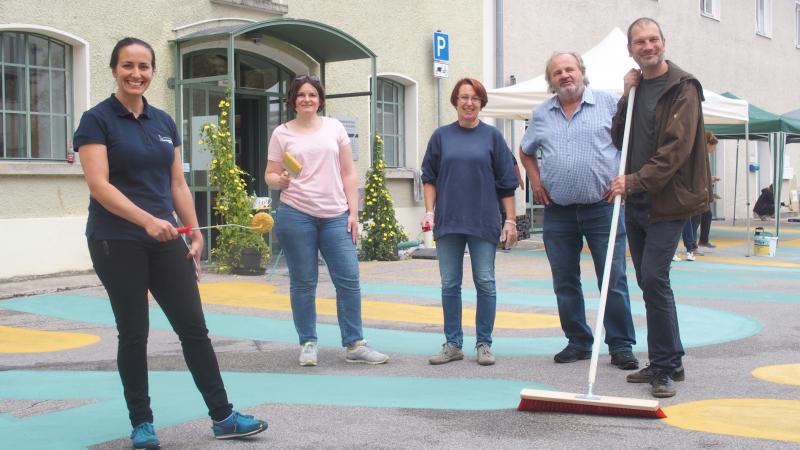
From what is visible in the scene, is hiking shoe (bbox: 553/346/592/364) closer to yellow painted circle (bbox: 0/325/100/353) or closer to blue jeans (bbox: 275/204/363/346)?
blue jeans (bbox: 275/204/363/346)

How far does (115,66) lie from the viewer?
13.6 ft

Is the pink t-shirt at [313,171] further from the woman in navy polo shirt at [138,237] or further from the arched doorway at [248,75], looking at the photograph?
the arched doorway at [248,75]

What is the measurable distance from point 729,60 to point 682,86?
2221cm

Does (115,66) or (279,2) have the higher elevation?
(279,2)

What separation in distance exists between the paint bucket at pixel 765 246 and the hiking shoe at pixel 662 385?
33.4 ft

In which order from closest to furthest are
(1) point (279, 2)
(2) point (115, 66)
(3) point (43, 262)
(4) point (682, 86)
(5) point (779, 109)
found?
(2) point (115, 66)
(4) point (682, 86)
(3) point (43, 262)
(1) point (279, 2)
(5) point (779, 109)

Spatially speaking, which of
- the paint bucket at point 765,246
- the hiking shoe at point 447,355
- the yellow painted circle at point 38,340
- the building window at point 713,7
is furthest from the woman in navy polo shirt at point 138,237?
the building window at point 713,7

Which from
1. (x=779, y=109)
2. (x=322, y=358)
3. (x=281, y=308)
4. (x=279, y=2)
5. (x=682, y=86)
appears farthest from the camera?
(x=779, y=109)

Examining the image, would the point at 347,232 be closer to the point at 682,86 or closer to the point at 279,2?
the point at 682,86

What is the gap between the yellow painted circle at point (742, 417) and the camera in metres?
4.36

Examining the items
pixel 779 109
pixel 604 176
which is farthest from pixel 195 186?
pixel 779 109

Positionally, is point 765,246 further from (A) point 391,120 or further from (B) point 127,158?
(B) point 127,158

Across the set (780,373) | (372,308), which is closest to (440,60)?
(372,308)

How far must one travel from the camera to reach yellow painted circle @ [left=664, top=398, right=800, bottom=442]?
4363 millimetres
